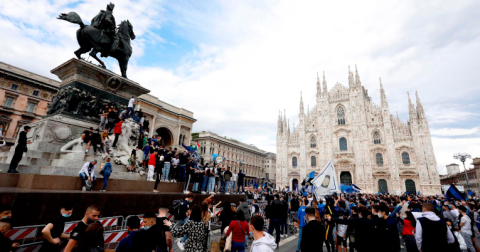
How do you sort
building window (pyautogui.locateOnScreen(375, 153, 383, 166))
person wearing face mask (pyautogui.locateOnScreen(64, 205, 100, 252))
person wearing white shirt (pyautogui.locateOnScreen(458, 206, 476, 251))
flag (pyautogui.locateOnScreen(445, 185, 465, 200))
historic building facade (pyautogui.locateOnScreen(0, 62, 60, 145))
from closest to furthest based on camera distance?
1. person wearing face mask (pyautogui.locateOnScreen(64, 205, 100, 252))
2. person wearing white shirt (pyautogui.locateOnScreen(458, 206, 476, 251))
3. flag (pyautogui.locateOnScreen(445, 185, 465, 200))
4. historic building facade (pyautogui.locateOnScreen(0, 62, 60, 145))
5. building window (pyautogui.locateOnScreen(375, 153, 383, 166))

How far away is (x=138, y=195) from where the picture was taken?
17.2 ft

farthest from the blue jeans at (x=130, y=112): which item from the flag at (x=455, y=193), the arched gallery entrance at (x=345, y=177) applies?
the arched gallery entrance at (x=345, y=177)

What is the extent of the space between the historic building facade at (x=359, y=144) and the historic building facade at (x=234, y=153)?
11.3 metres

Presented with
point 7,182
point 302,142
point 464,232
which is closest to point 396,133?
point 302,142

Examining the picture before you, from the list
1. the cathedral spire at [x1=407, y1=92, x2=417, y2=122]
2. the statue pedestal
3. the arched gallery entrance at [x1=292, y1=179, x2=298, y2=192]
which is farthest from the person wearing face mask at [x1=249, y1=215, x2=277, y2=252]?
the cathedral spire at [x1=407, y1=92, x2=417, y2=122]

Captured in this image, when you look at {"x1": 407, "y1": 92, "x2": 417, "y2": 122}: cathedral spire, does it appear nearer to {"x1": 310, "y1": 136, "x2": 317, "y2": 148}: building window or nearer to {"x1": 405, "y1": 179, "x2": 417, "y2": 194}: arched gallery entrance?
{"x1": 405, "y1": 179, "x2": 417, "y2": 194}: arched gallery entrance

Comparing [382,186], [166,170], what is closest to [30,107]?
[166,170]

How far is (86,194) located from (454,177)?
9045cm

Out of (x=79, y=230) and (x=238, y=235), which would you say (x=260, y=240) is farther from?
(x=79, y=230)

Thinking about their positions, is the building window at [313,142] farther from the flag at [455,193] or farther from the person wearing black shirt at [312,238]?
the person wearing black shirt at [312,238]

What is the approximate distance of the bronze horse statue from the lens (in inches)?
307

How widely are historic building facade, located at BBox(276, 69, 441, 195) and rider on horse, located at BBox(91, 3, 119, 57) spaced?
110 ft

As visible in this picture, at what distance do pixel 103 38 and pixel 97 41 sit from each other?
0.91 ft

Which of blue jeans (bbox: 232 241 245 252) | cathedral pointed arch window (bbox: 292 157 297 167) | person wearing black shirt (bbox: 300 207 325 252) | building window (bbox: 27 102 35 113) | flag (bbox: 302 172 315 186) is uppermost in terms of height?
building window (bbox: 27 102 35 113)
